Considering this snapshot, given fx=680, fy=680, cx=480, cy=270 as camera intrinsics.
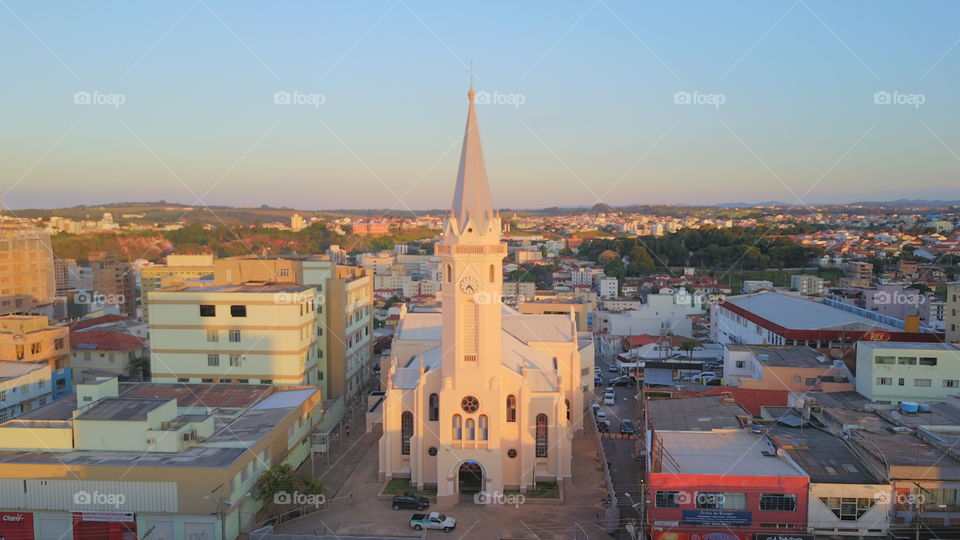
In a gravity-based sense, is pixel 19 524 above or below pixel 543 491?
above

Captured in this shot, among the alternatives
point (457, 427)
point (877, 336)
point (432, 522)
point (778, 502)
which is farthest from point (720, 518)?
point (877, 336)

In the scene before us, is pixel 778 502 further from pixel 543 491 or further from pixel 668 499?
pixel 543 491

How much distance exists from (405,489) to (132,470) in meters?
9.61

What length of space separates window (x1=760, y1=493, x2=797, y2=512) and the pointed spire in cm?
1283

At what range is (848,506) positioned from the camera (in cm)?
2031

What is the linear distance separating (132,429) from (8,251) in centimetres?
5218

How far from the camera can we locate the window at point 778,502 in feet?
66.7

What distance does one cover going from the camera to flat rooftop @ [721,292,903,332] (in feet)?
144

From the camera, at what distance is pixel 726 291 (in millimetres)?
82125

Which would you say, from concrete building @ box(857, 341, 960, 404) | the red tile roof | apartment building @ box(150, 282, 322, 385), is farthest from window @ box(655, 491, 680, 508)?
the red tile roof

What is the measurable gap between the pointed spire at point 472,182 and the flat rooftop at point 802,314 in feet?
94.2

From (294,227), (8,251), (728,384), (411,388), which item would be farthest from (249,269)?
(294,227)

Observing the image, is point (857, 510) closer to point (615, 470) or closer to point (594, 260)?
point (615, 470)

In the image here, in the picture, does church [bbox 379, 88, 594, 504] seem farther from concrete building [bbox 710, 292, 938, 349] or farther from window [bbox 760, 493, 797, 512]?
concrete building [bbox 710, 292, 938, 349]
